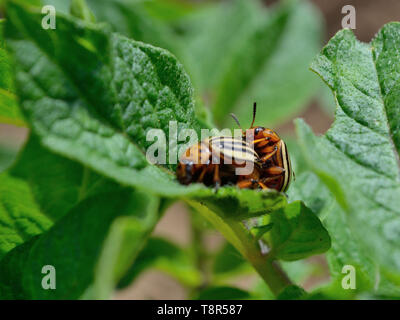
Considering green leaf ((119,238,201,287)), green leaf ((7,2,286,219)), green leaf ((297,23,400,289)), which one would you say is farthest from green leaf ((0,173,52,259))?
green leaf ((119,238,201,287))

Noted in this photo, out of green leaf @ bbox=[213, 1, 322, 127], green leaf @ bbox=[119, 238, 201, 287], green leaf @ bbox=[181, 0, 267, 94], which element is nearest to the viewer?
green leaf @ bbox=[119, 238, 201, 287]

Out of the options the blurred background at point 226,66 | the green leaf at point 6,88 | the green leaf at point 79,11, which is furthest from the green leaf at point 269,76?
the green leaf at point 6,88

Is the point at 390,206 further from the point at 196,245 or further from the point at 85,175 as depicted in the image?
the point at 196,245

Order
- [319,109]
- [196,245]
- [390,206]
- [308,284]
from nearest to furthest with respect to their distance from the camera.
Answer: [390,206] < [196,245] < [308,284] < [319,109]

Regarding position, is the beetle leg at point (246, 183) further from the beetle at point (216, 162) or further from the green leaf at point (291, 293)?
the green leaf at point (291, 293)

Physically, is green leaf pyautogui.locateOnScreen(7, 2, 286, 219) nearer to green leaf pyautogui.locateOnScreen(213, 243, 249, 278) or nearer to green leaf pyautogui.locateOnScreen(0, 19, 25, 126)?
green leaf pyautogui.locateOnScreen(0, 19, 25, 126)
